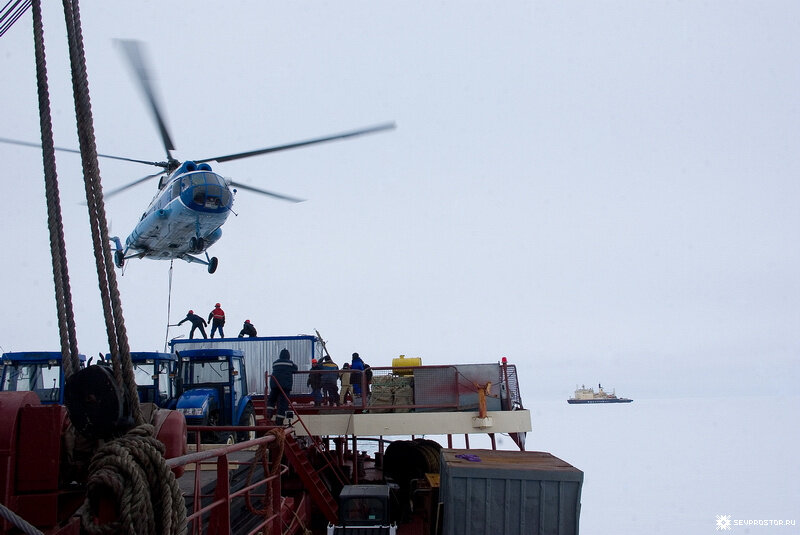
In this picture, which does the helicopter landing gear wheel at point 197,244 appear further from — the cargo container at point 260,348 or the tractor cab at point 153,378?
the tractor cab at point 153,378

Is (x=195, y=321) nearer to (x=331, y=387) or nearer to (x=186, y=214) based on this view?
(x=186, y=214)

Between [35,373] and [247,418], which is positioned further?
[247,418]

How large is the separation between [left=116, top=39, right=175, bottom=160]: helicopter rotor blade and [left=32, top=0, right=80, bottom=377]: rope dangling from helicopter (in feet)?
37.8

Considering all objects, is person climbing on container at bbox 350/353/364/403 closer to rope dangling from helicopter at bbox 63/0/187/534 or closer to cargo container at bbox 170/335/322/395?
cargo container at bbox 170/335/322/395

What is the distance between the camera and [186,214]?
72.9ft

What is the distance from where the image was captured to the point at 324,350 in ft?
81.1

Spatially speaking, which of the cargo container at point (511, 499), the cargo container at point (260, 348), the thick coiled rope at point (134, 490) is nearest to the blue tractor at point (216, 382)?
the cargo container at point (260, 348)

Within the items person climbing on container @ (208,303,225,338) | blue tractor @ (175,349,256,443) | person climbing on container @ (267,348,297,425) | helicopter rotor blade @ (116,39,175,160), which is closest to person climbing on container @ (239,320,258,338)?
person climbing on container @ (208,303,225,338)

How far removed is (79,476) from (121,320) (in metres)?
0.98

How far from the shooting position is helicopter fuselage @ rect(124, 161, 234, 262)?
2188 centimetres

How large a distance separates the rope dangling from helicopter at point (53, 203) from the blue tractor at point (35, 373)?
11.2m

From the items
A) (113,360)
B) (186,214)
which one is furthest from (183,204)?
(113,360)

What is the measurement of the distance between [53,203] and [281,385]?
10.7m

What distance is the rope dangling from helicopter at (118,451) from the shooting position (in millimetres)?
3006
